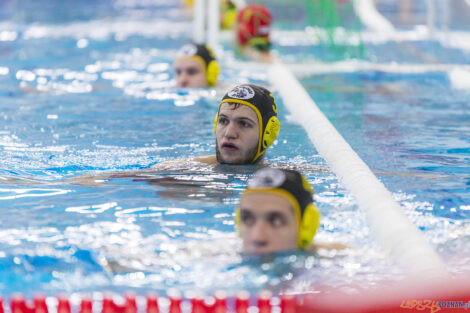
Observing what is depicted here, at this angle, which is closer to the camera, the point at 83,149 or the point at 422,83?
the point at 83,149

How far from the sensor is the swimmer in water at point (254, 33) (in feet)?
34.8

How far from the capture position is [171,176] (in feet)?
15.0

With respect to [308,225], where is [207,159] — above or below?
above

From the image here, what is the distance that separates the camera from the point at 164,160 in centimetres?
517

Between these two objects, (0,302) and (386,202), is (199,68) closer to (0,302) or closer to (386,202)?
(386,202)

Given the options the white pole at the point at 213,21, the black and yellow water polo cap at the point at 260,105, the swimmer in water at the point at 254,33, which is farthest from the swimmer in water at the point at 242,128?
the swimmer in water at the point at 254,33

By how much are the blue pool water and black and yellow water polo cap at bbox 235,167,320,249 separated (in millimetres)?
128

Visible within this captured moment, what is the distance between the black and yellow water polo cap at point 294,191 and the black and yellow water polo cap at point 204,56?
4620mm

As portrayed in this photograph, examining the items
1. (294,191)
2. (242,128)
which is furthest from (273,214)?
(242,128)

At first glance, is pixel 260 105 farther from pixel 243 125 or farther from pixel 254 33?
pixel 254 33

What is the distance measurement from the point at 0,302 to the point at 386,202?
6.49ft

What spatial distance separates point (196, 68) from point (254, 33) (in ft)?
10.3

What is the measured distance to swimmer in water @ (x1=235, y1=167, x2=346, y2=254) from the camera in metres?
2.99

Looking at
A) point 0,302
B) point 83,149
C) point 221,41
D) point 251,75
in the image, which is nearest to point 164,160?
point 83,149
